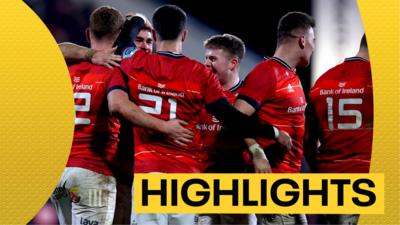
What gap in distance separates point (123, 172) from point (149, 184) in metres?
0.31

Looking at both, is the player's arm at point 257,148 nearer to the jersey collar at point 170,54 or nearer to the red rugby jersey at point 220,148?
the red rugby jersey at point 220,148

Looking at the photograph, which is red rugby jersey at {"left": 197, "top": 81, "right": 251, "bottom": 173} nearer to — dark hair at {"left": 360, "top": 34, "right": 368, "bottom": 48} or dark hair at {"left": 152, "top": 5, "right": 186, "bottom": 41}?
dark hair at {"left": 152, "top": 5, "right": 186, "bottom": 41}

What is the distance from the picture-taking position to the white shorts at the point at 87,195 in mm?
4258

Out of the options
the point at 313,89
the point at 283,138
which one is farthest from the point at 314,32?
the point at 283,138

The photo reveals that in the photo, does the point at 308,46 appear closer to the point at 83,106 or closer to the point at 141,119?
the point at 141,119

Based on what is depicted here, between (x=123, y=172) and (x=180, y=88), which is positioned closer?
(x=180, y=88)

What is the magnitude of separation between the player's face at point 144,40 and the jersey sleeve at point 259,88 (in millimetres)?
597

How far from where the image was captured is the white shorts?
168 inches

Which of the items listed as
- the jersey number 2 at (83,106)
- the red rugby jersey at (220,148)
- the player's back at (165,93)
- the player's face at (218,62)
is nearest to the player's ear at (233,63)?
the player's face at (218,62)

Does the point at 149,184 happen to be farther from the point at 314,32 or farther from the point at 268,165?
the point at 314,32

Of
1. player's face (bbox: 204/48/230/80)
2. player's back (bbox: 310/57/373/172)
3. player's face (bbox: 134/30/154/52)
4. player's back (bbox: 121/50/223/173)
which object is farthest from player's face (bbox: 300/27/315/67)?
player's face (bbox: 134/30/154/52)

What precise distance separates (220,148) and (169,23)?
80 centimetres

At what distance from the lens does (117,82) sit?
409 cm

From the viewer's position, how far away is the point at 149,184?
416cm
